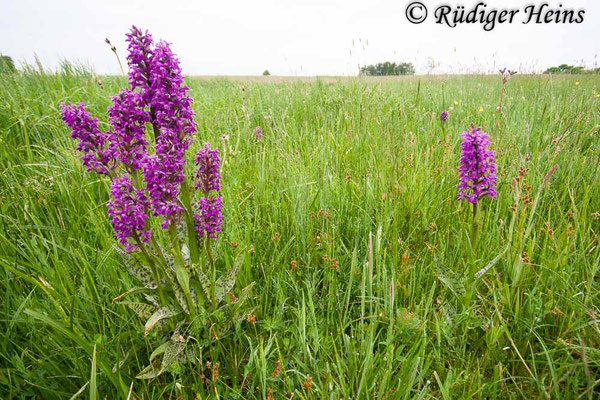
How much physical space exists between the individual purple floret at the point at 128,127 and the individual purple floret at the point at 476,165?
1.39 metres

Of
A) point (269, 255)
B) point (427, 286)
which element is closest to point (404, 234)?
point (427, 286)

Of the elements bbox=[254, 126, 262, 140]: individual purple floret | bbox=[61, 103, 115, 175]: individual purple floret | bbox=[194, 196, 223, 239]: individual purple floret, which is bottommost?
bbox=[194, 196, 223, 239]: individual purple floret

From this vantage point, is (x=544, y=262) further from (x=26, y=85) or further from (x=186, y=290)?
(x=26, y=85)

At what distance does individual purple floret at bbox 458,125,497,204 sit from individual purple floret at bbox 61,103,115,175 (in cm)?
156

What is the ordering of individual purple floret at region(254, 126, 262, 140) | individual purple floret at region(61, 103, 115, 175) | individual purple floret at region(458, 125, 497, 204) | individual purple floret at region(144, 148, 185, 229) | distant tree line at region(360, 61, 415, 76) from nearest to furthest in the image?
individual purple floret at region(144, 148, 185, 229), individual purple floret at region(61, 103, 115, 175), individual purple floret at region(458, 125, 497, 204), individual purple floret at region(254, 126, 262, 140), distant tree line at region(360, 61, 415, 76)

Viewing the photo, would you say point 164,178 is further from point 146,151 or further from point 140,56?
point 140,56

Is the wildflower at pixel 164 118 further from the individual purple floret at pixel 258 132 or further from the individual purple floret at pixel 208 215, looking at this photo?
the individual purple floret at pixel 258 132

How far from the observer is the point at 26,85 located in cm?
488

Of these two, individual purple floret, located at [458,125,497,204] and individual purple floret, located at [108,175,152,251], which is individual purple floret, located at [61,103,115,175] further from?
individual purple floret, located at [458,125,497,204]

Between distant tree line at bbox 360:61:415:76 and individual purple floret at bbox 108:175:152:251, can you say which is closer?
individual purple floret at bbox 108:175:152:251

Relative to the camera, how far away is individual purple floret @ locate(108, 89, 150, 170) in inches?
50.1

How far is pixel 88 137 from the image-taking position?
4.44 feet

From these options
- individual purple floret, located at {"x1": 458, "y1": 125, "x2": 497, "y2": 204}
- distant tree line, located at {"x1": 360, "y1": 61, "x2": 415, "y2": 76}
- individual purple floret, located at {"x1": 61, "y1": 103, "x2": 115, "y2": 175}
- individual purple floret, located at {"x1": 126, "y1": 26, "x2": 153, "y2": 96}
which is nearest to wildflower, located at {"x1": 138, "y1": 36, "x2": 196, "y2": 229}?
individual purple floret, located at {"x1": 126, "y1": 26, "x2": 153, "y2": 96}

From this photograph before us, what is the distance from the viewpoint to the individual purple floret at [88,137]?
4.25 ft
